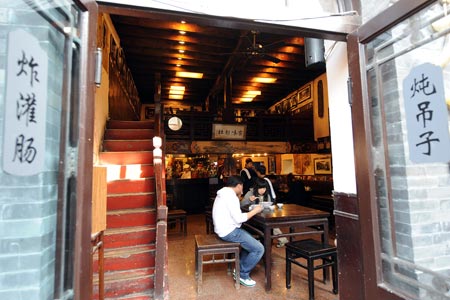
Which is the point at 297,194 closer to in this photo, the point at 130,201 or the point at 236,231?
the point at 236,231

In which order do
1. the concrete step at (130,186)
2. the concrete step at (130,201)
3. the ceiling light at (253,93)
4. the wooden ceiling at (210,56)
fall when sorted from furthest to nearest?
the ceiling light at (253,93) < the wooden ceiling at (210,56) < the concrete step at (130,186) < the concrete step at (130,201)

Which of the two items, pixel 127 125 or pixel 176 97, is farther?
pixel 176 97

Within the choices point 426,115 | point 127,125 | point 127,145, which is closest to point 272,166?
point 127,125

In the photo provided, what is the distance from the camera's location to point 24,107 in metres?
0.95

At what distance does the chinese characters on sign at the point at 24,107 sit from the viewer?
3.00 feet

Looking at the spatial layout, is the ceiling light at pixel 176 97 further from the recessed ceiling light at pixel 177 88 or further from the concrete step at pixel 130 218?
the concrete step at pixel 130 218

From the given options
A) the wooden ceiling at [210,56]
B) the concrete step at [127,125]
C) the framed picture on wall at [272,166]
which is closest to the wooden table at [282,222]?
the wooden ceiling at [210,56]

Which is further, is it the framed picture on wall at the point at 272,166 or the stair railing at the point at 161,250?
the framed picture on wall at the point at 272,166

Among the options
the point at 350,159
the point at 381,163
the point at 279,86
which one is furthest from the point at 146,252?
the point at 279,86

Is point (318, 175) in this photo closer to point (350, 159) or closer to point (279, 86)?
point (279, 86)

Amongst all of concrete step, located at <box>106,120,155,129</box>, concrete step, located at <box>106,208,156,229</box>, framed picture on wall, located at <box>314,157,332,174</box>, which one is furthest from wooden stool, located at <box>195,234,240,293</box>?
framed picture on wall, located at <box>314,157,332,174</box>

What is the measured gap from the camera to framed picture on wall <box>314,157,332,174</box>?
26.2 ft

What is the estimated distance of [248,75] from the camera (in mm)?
8445

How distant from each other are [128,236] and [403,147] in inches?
124
